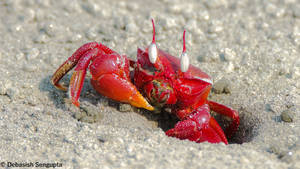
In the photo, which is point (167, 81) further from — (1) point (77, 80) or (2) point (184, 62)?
(1) point (77, 80)

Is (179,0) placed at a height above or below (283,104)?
above

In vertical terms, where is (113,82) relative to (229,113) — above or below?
above

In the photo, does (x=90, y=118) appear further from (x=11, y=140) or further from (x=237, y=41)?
(x=237, y=41)

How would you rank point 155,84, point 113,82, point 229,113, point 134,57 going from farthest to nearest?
1. point 134,57
2. point 229,113
3. point 155,84
4. point 113,82

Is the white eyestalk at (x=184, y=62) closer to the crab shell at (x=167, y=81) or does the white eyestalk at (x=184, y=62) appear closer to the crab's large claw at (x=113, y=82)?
the crab shell at (x=167, y=81)

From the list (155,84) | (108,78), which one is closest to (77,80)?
(108,78)

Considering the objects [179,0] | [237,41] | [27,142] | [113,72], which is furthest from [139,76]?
[179,0]

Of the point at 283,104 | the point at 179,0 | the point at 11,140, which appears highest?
the point at 179,0
